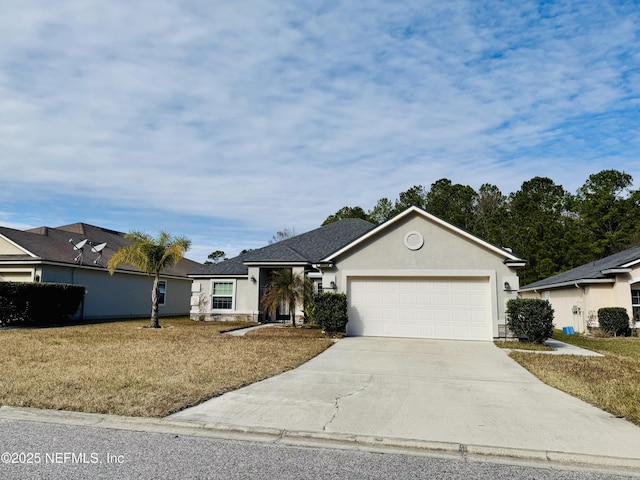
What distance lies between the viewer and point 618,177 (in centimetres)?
3875

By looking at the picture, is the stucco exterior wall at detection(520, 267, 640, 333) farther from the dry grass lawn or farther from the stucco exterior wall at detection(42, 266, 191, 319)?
the stucco exterior wall at detection(42, 266, 191, 319)

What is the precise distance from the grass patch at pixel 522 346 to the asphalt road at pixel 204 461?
982cm

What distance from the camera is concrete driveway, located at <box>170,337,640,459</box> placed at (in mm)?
5109

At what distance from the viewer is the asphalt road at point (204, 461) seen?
4.00 metres

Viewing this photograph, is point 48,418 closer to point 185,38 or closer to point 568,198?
point 185,38

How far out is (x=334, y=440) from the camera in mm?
4992

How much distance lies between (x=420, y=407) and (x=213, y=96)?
37.5ft

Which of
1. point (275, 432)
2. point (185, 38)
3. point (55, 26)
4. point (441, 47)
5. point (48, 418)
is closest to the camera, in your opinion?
point (275, 432)

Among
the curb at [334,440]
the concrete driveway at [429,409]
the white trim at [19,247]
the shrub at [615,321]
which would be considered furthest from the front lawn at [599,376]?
the white trim at [19,247]

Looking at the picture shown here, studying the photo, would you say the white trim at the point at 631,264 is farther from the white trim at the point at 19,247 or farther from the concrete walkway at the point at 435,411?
the white trim at the point at 19,247

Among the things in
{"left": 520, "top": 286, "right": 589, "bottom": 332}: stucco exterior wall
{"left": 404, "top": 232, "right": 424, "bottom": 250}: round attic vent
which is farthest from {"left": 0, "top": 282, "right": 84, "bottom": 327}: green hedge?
{"left": 520, "top": 286, "right": 589, "bottom": 332}: stucco exterior wall

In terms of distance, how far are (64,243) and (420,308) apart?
20212mm

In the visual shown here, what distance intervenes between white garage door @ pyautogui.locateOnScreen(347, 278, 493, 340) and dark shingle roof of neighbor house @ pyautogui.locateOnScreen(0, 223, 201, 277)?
1541 centimetres

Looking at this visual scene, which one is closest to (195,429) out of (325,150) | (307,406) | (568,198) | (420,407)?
(307,406)
